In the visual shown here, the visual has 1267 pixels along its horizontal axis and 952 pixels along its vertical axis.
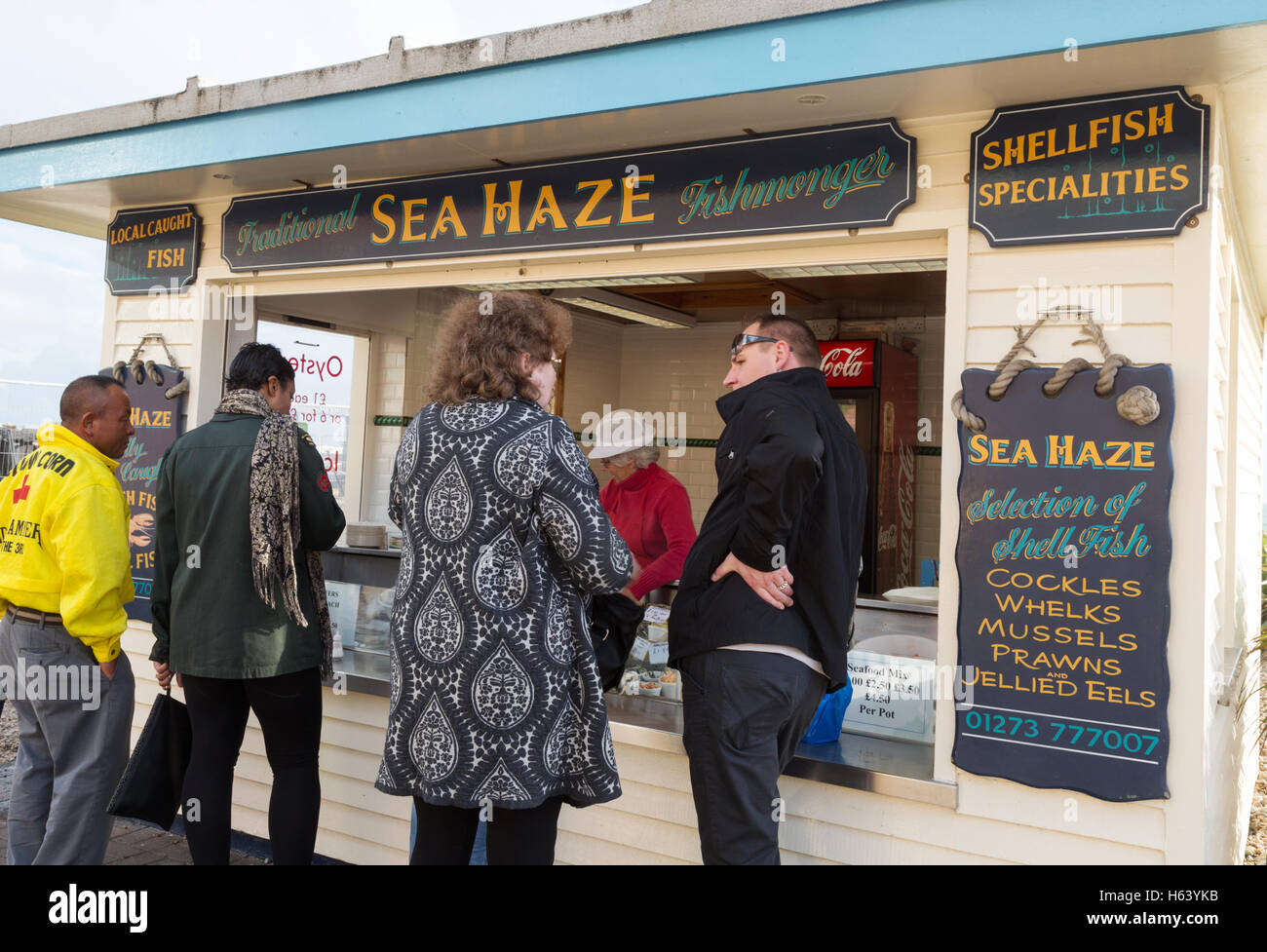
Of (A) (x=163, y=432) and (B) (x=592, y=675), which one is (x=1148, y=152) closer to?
(B) (x=592, y=675)

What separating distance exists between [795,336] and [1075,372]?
0.76 metres

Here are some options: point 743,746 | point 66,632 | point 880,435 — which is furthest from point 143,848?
point 880,435

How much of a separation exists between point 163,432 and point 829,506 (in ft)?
11.4

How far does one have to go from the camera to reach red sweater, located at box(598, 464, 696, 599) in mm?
4223

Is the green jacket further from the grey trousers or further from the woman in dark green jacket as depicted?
the grey trousers

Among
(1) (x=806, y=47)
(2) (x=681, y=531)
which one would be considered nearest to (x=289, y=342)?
(2) (x=681, y=531)

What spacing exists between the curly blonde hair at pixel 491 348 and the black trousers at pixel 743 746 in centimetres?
91

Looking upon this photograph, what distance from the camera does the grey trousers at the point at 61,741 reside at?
3.19 metres

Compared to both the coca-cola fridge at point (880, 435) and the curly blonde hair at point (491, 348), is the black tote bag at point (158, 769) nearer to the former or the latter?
the curly blonde hair at point (491, 348)

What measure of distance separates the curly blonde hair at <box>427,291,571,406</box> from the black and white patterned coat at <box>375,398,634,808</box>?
43 millimetres

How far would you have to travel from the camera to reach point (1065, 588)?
2701 mm

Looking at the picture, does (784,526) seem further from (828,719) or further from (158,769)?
(158,769)

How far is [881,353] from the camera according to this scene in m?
6.70

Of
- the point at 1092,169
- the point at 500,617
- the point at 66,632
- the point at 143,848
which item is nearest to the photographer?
the point at 500,617
